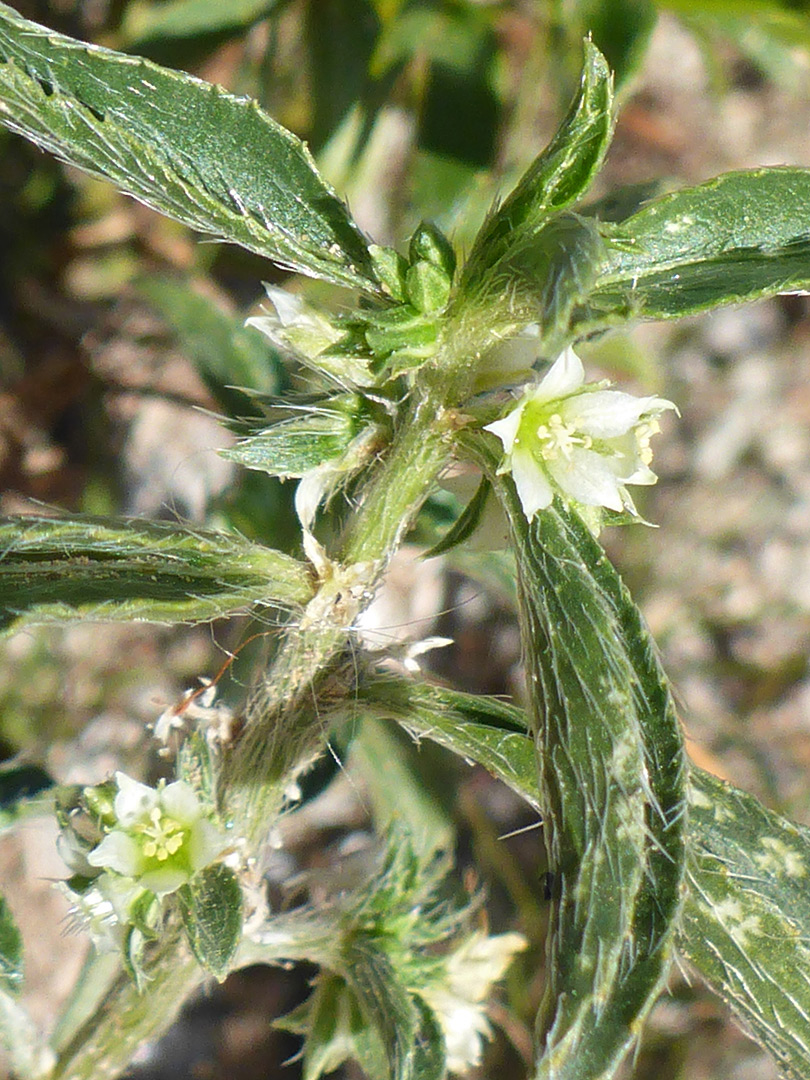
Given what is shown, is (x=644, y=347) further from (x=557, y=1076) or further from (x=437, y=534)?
(x=557, y=1076)

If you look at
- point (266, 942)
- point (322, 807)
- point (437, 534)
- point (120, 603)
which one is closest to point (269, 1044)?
point (322, 807)

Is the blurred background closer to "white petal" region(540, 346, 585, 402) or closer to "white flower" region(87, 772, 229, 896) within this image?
"white flower" region(87, 772, 229, 896)

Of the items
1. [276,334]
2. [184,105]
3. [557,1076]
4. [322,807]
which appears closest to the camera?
[557,1076]

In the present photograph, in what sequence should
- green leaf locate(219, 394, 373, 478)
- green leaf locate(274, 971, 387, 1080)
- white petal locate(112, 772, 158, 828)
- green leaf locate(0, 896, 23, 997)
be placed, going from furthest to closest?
green leaf locate(274, 971, 387, 1080), green leaf locate(0, 896, 23, 997), white petal locate(112, 772, 158, 828), green leaf locate(219, 394, 373, 478)

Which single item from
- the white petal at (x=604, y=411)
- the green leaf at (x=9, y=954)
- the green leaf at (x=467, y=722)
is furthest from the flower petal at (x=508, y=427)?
the green leaf at (x=9, y=954)

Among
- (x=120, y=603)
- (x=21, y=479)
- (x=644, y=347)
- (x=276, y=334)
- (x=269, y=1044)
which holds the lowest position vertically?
(x=269, y=1044)

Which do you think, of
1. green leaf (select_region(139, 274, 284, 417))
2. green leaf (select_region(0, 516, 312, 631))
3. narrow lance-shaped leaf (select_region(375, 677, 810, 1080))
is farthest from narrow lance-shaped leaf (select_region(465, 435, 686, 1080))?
green leaf (select_region(139, 274, 284, 417))
